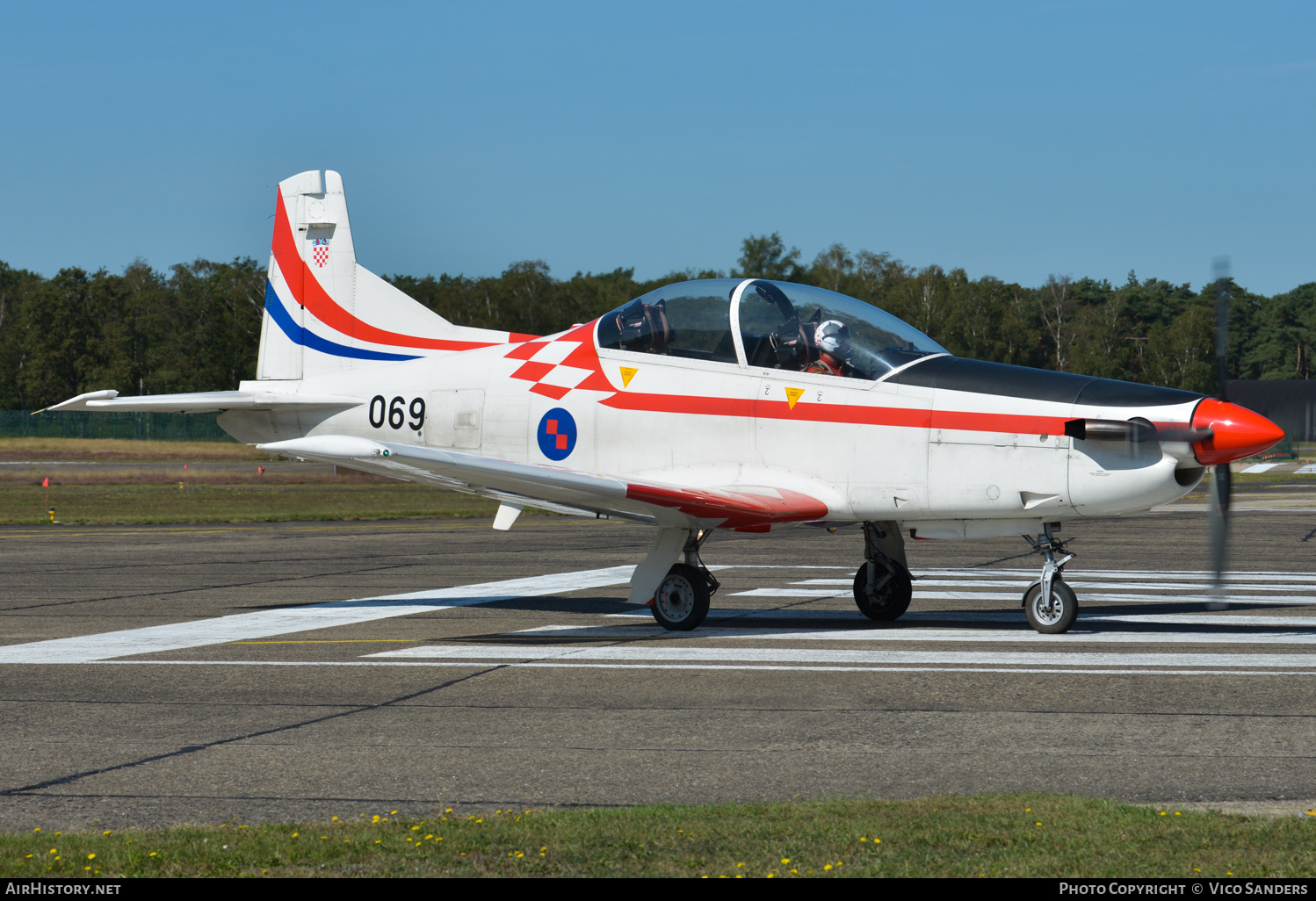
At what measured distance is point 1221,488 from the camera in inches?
379

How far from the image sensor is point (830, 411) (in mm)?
10492

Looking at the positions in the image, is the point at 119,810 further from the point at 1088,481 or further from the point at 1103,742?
the point at 1088,481

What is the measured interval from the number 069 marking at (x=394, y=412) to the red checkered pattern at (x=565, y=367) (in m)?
1.16

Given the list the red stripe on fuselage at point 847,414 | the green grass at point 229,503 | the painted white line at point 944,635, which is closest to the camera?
the red stripe on fuselage at point 847,414

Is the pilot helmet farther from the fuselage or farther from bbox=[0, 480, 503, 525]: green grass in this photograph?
bbox=[0, 480, 503, 525]: green grass

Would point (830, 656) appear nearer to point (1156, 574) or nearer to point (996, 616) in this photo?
point (996, 616)

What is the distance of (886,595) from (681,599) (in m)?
1.94

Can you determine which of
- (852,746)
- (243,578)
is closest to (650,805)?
(852,746)

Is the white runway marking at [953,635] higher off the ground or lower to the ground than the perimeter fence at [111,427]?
lower

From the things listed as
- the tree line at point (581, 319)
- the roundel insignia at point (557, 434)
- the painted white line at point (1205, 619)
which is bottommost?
the painted white line at point (1205, 619)

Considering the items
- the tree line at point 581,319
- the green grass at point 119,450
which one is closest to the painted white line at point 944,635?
the green grass at point 119,450

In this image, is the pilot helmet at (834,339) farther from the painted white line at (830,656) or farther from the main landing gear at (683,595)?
the painted white line at (830,656)

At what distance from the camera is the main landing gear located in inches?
433

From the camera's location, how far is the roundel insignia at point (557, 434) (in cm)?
1171
